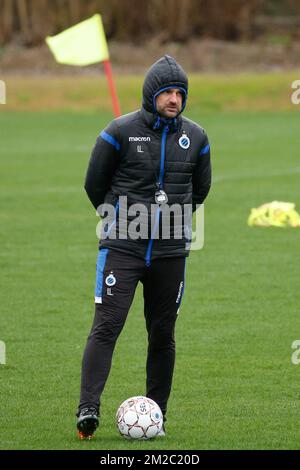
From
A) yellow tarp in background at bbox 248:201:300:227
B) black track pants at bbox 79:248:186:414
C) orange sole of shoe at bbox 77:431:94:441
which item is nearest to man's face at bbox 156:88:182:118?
black track pants at bbox 79:248:186:414

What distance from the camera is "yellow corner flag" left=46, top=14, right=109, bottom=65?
51.8ft

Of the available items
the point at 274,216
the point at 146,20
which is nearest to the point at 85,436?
the point at 274,216

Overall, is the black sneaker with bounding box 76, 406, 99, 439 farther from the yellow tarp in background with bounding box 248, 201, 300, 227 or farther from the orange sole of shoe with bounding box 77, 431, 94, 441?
the yellow tarp in background with bounding box 248, 201, 300, 227

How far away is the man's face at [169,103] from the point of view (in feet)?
22.1

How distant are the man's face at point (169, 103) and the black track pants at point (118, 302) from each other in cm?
89

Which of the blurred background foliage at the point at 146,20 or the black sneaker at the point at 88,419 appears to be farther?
the blurred background foliage at the point at 146,20

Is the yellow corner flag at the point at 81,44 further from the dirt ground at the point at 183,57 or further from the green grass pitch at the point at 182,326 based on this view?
the dirt ground at the point at 183,57

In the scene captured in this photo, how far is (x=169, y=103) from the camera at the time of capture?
6.72 metres

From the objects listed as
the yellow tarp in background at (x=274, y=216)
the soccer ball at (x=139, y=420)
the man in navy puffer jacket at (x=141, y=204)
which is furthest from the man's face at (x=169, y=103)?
the yellow tarp in background at (x=274, y=216)

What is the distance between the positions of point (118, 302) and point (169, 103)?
123cm

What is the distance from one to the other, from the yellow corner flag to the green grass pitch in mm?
2323

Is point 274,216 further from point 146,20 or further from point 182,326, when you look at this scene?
point 146,20

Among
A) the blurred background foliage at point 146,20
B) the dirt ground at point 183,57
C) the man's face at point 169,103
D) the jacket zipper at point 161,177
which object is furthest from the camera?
the blurred background foliage at point 146,20

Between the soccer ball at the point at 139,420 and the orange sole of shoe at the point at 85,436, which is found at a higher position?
the soccer ball at the point at 139,420
